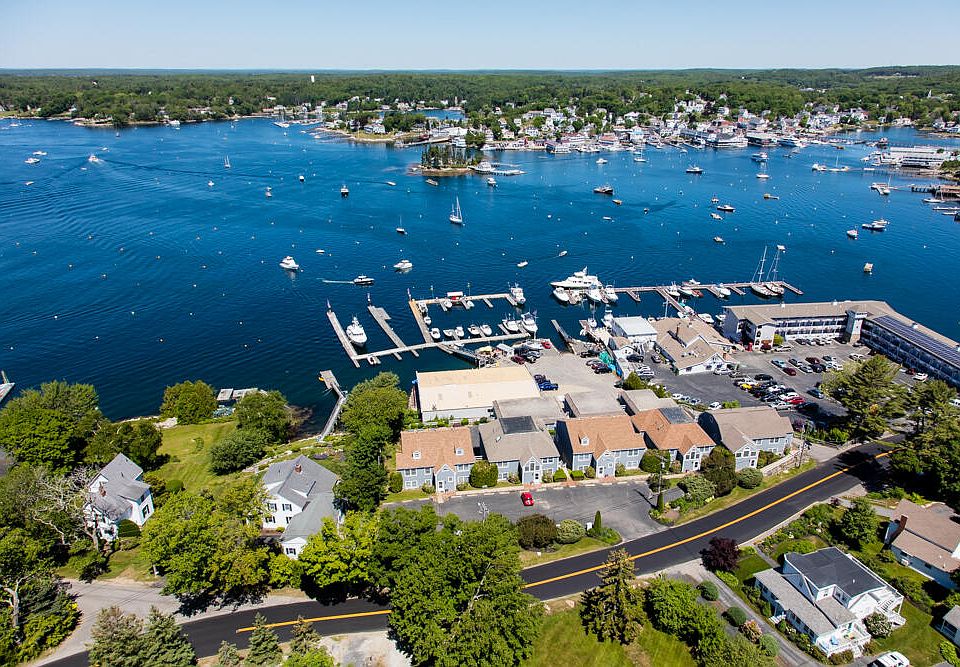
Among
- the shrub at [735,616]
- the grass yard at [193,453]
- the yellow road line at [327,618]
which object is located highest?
the shrub at [735,616]

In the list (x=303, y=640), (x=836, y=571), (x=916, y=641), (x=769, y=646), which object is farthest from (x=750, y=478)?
(x=303, y=640)

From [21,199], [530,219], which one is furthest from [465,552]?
[21,199]

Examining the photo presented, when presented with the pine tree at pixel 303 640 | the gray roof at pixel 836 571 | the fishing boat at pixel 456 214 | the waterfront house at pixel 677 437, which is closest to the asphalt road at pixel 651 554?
the pine tree at pixel 303 640

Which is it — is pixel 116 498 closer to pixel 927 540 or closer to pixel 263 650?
pixel 263 650

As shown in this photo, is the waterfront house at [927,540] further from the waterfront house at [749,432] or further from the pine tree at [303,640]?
the pine tree at [303,640]

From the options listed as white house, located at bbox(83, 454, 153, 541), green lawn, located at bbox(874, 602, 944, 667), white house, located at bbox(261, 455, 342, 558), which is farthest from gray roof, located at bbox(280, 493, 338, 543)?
green lawn, located at bbox(874, 602, 944, 667)

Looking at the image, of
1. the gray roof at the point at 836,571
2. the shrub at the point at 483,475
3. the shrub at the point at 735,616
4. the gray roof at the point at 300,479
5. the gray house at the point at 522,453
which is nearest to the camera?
the shrub at the point at 735,616

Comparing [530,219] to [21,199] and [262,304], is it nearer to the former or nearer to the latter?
[262,304]
